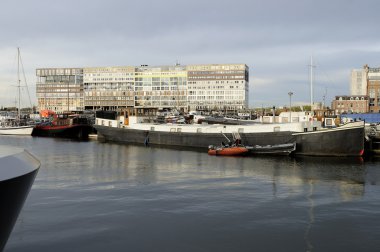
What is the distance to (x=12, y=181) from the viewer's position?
6.41 m

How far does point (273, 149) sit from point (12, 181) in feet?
133

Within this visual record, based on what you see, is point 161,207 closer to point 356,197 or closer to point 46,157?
point 356,197

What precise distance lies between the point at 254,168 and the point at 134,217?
1896cm

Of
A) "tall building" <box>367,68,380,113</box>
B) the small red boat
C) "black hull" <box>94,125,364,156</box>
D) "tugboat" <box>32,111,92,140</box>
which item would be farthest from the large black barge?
"tall building" <box>367,68,380,113</box>

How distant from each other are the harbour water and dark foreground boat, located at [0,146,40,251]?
22.3 ft

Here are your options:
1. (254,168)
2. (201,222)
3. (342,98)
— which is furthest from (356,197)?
(342,98)

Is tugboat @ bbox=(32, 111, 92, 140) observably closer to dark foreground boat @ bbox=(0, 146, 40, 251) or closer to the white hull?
the white hull

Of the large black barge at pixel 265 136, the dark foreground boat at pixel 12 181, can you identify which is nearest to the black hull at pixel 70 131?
the large black barge at pixel 265 136

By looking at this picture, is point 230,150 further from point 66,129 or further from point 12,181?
point 66,129

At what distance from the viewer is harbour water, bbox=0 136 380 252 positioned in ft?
47.3

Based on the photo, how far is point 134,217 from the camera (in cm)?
1777

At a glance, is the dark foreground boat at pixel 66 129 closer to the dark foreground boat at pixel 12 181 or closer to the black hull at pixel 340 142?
the black hull at pixel 340 142

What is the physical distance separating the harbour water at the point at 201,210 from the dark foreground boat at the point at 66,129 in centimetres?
5318

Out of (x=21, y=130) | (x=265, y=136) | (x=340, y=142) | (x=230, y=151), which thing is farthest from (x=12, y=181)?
(x=21, y=130)
